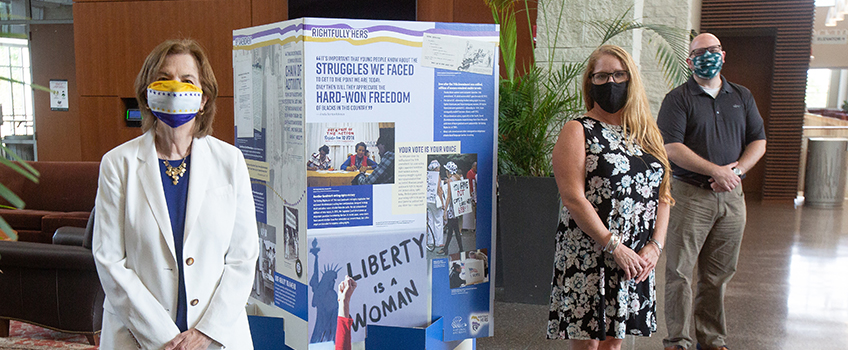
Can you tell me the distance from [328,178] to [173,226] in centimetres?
91

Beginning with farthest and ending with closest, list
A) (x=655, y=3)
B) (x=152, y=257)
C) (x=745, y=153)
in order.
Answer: (x=655, y=3), (x=745, y=153), (x=152, y=257)

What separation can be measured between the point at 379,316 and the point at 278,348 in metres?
0.46

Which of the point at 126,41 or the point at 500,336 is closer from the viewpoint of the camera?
the point at 500,336

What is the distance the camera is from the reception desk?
2.36 metres

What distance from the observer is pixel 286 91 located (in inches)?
94.2

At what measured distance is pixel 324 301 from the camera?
245cm

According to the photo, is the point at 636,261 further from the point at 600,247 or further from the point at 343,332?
the point at 343,332

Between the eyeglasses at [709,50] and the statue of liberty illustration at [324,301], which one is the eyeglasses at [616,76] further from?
the statue of liberty illustration at [324,301]

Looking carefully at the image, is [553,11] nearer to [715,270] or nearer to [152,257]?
[715,270]

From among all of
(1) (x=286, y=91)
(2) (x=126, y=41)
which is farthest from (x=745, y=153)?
(2) (x=126, y=41)

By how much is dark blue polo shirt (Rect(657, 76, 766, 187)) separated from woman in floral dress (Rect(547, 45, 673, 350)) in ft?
2.79

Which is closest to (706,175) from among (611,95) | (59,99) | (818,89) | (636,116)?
(636,116)

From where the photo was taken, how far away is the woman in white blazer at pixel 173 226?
148 centimetres

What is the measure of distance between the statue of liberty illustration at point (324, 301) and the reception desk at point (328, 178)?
229mm
